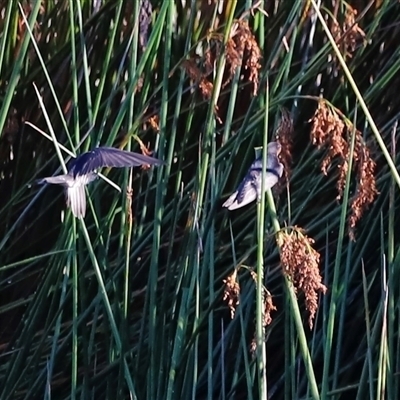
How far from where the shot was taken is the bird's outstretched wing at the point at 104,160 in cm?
81

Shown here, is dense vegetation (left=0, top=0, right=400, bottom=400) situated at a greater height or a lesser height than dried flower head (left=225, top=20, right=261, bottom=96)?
lesser

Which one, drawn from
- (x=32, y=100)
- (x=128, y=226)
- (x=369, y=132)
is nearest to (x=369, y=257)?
(x=369, y=132)

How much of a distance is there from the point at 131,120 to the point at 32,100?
1.21 ft

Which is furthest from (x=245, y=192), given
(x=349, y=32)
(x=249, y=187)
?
(x=349, y=32)

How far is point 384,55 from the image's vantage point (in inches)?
54.3

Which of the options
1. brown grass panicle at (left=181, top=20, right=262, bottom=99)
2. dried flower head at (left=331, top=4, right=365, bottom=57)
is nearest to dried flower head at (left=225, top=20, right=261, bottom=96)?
brown grass panicle at (left=181, top=20, right=262, bottom=99)

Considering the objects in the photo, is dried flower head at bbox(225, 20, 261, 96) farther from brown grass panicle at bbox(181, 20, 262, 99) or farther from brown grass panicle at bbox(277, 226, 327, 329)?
brown grass panicle at bbox(277, 226, 327, 329)

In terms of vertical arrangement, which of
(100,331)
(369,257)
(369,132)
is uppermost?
(369,132)

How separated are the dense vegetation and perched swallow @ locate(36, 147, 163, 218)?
3 centimetres

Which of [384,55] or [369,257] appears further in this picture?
[384,55]

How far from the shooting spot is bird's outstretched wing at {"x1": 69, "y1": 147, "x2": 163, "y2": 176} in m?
0.81

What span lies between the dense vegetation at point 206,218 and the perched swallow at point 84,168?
0.11ft

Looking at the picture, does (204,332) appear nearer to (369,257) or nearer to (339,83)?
(369,257)

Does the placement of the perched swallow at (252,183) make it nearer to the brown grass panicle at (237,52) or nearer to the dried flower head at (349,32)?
the brown grass panicle at (237,52)
